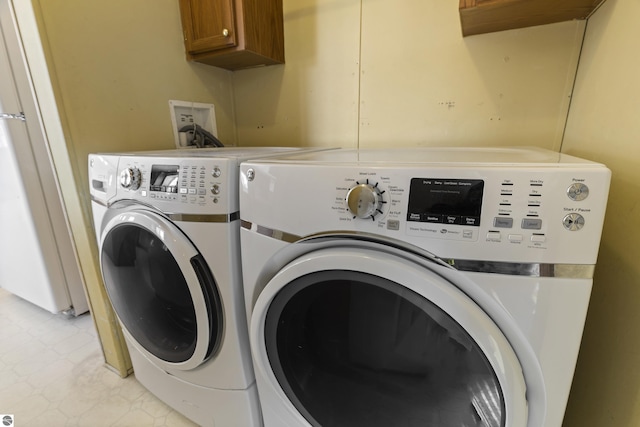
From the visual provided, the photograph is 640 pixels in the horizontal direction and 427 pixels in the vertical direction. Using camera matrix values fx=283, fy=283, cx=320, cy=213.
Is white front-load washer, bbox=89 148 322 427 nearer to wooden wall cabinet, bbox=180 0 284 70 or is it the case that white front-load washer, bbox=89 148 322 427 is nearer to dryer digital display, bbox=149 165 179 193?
dryer digital display, bbox=149 165 179 193

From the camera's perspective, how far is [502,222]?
43cm

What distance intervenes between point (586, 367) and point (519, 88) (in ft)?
2.96

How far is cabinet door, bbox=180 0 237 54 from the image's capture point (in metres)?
1.18

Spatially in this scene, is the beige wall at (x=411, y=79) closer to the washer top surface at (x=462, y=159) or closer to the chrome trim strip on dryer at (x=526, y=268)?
the washer top surface at (x=462, y=159)

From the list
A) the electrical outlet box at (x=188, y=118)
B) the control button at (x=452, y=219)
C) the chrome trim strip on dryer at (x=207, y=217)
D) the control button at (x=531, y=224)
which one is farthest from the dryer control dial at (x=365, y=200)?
the electrical outlet box at (x=188, y=118)

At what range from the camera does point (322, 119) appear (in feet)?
4.57

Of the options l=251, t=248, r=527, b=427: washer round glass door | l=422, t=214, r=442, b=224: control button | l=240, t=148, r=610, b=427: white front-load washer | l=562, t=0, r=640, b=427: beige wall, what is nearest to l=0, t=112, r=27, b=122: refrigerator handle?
l=240, t=148, r=610, b=427: white front-load washer

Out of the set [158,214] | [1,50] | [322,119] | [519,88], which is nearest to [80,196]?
[158,214]

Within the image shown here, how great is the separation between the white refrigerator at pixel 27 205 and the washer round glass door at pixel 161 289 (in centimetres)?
48

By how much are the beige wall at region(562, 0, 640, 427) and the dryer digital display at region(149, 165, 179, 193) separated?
3.33ft

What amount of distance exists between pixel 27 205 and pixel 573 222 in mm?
1999

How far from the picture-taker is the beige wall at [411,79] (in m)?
1.00

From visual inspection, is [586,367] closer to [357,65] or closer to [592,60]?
[592,60]

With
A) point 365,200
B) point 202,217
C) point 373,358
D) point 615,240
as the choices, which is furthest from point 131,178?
point 615,240
